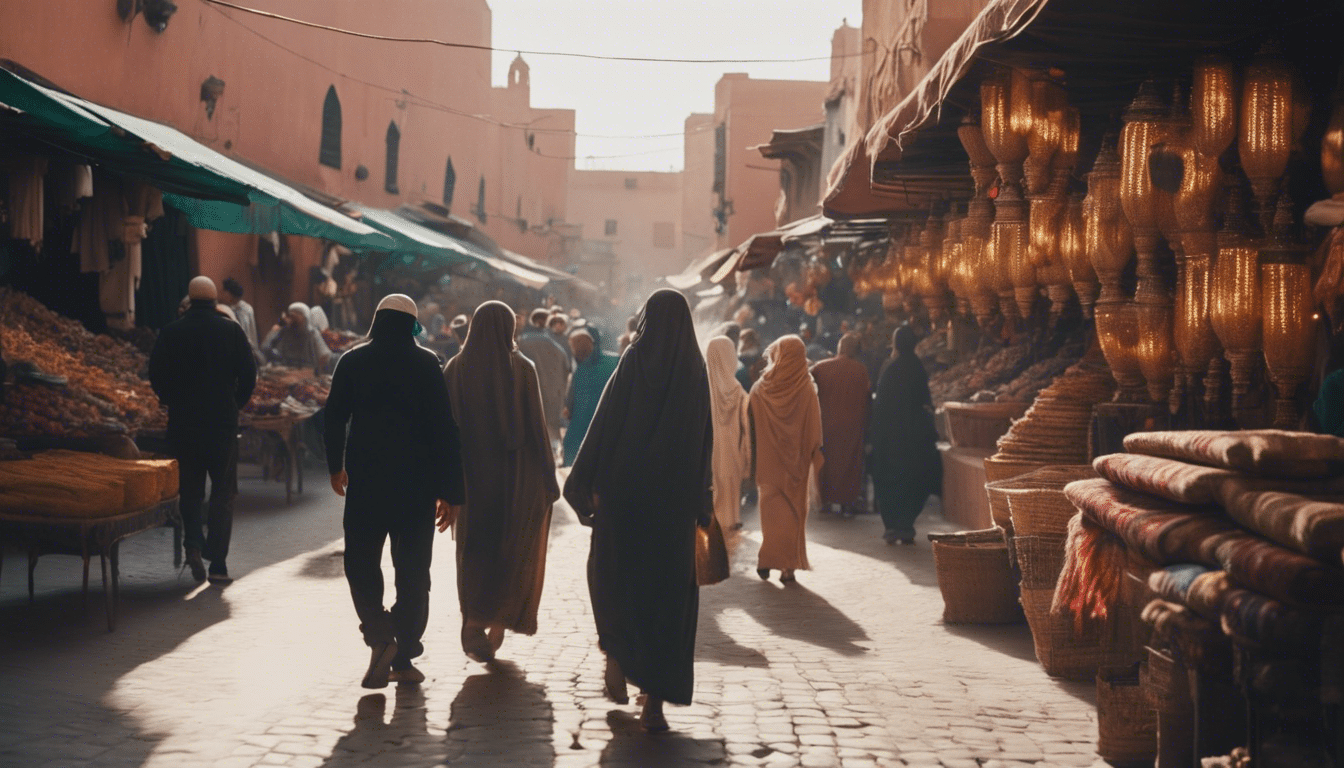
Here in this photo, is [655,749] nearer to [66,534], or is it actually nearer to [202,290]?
[66,534]

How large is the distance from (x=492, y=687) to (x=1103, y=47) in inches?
149

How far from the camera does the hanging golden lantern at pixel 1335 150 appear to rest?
479 centimetres

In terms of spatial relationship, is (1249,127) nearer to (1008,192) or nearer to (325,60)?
(1008,192)

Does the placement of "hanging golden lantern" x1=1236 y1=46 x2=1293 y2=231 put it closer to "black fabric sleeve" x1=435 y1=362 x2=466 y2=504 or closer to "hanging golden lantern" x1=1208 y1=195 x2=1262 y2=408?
"hanging golden lantern" x1=1208 y1=195 x2=1262 y2=408

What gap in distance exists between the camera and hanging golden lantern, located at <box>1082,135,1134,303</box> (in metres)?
6.73

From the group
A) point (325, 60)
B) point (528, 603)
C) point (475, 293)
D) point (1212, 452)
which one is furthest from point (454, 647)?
point (475, 293)

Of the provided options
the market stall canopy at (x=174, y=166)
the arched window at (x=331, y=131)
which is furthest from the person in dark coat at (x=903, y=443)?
the arched window at (x=331, y=131)

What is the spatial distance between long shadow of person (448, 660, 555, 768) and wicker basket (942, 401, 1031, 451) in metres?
5.41

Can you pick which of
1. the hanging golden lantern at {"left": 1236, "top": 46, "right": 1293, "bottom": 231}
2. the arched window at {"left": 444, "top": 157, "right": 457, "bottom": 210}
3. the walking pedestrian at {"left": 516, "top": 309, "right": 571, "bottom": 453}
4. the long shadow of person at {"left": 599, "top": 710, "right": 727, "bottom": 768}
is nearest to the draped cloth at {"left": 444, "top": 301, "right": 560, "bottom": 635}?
the long shadow of person at {"left": 599, "top": 710, "right": 727, "bottom": 768}

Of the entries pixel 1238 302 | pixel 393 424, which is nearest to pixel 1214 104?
pixel 1238 302

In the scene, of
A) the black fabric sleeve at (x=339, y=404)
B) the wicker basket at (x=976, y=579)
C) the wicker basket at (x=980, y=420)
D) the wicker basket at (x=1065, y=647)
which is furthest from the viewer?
the wicker basket at (x=980, y=420)

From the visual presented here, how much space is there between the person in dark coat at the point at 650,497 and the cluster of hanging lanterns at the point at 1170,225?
207 cm

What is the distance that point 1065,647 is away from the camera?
6.24 metres

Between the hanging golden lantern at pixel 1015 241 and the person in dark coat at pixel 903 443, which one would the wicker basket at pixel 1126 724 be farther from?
the person in dark coat at pixel 903 443
